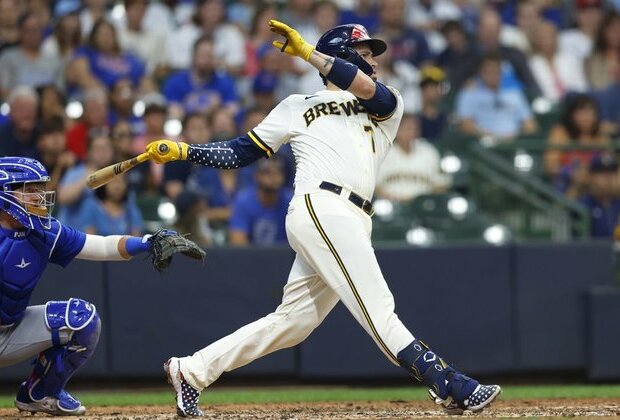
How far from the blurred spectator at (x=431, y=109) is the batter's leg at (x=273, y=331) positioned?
15.9 feet

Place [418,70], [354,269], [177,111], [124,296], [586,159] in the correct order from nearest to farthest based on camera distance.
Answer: [354,269] < [124,296] < [586,159] < [177,111] < [418,70]

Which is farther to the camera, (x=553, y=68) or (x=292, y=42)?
(x=553, y=68)

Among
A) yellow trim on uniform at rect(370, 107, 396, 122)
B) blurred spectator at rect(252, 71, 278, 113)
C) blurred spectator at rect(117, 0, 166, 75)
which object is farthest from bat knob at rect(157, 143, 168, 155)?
blurred spectator at rect(117, 0, 166, 75)

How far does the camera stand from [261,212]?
9922mm

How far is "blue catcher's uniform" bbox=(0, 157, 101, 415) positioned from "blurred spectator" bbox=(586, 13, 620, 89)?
7998mm

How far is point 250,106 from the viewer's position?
11.4 m

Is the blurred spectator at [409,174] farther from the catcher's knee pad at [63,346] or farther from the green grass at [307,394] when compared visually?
the catcher's knee pad at [63,346]

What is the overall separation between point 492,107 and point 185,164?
3344 millimetres

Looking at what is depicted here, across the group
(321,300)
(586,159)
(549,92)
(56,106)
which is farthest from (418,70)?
(321,300)

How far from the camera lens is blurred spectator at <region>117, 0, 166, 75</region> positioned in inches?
484

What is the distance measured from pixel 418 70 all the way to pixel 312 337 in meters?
4.05

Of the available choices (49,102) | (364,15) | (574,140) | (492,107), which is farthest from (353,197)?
(364,15)

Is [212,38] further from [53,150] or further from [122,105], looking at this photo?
[53,150]

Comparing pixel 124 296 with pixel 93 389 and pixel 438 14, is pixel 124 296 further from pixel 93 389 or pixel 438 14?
pixel 438 14
